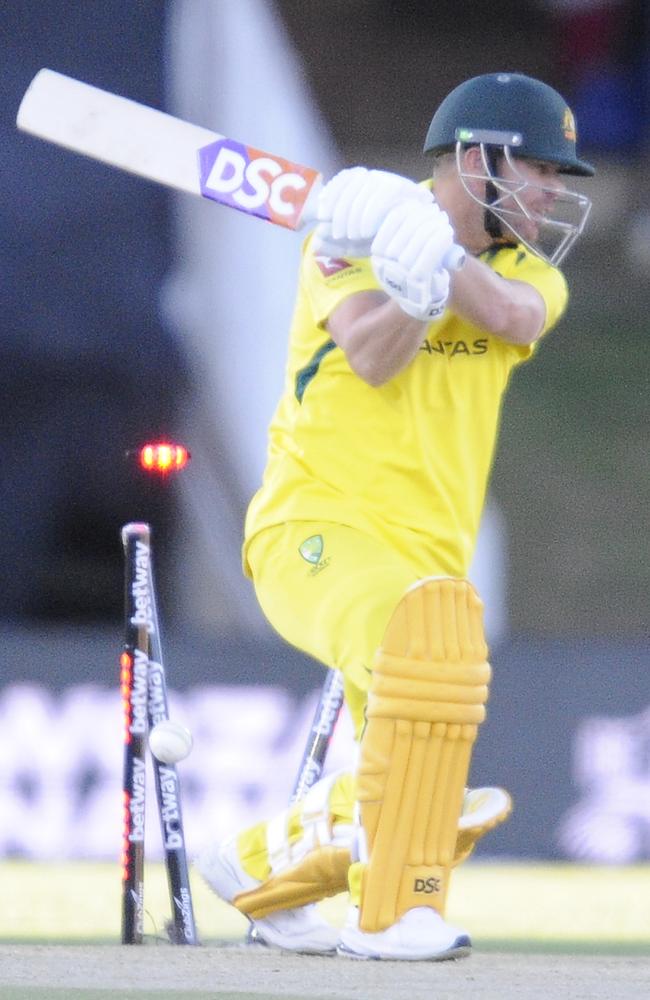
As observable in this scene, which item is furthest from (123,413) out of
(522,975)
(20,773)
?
(522,975)

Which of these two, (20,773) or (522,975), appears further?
(20,773)

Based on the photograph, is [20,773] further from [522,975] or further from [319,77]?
[319,77]

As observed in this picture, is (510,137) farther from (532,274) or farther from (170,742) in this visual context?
(170,742)

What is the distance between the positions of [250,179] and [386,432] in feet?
1.41

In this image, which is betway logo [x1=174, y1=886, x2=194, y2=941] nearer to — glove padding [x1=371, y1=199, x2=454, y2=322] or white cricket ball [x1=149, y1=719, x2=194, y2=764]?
white cricket ball [x1=149, y1=719, x2=194, y2=764]

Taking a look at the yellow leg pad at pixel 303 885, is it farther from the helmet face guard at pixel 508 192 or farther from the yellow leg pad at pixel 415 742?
the helmet face guard at pixel 508 192

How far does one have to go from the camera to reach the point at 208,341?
22.2 feet

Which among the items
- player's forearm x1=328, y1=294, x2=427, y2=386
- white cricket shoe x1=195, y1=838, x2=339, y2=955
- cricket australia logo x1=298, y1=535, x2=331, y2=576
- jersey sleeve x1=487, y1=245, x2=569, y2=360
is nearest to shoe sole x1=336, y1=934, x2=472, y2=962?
white cricket shoe x1=195, y1=838, x2=339, y2=955

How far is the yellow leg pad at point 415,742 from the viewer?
2.74 metres

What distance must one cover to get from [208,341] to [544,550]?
2.58 metres

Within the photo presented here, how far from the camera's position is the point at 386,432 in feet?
9.86

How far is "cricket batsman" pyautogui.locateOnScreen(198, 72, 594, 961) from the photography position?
2760mm

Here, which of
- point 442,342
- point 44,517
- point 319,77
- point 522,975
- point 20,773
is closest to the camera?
point 522,975

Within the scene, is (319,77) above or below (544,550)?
above
